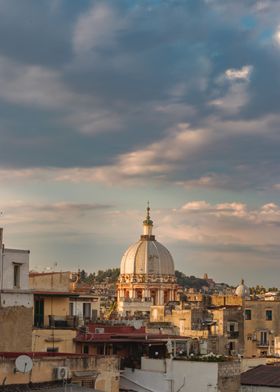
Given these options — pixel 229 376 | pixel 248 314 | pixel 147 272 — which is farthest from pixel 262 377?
pixel 147 272

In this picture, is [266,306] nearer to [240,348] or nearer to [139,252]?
[240,348]

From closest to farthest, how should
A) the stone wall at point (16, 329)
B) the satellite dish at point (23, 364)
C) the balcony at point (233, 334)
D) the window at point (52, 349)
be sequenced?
the satellite dish at point (23, 364), the stone wall at point (16, 329), the window at point (52, 349), the balcony at point (233, 334)

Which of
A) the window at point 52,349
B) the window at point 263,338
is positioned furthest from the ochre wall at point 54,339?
the window at point 263,338

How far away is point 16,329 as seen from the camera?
37.8 meters

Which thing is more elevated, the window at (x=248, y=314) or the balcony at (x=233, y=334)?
the window at (x=248, y=314)

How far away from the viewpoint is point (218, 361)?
1591 inches

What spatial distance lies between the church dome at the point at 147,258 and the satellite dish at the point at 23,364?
100706 mm

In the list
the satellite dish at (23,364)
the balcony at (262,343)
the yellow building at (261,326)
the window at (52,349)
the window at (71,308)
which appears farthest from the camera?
the balcony at (262,343)

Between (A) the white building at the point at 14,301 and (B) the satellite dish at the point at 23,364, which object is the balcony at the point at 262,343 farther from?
(B) the satellite dish at the point at 23,364

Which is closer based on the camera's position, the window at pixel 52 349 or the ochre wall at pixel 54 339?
the ochre wall at pixel 54 339

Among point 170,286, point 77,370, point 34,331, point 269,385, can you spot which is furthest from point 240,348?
point 170,286

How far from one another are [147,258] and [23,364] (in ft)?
334

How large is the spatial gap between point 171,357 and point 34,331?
6.55 metres

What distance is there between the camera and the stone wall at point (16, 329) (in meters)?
37.0
